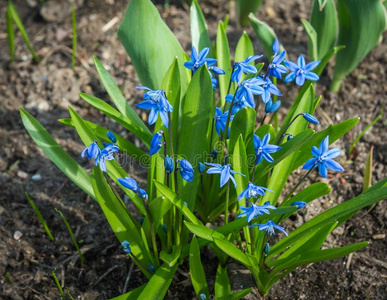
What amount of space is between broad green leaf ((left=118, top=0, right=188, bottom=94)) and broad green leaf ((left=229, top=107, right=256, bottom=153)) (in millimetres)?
512

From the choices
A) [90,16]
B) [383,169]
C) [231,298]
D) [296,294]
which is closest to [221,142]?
[231,298]

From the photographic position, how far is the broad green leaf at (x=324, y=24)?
2928mm

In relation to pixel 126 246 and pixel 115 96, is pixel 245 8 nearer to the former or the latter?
pixel 115 96

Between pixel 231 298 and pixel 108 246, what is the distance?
0.82m

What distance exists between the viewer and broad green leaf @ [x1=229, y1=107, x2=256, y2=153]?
2.05 meters

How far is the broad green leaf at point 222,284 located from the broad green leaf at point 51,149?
750mm

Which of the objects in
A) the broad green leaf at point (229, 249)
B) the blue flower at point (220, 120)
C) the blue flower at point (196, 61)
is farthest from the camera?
the blue flower at point (220, 120)

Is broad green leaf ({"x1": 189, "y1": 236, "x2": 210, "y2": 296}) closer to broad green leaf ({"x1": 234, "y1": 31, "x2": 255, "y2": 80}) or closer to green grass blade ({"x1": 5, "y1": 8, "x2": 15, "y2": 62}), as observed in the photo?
broad green leaf ({"x1": 234, "y1": 31, "x2": 255, "y2": 80})

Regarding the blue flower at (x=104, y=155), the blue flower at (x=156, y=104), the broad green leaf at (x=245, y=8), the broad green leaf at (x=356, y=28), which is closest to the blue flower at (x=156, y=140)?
the blue flower at (x=156, y=104)

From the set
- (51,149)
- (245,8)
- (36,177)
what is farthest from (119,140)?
(245,8)

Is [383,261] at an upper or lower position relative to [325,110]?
lower

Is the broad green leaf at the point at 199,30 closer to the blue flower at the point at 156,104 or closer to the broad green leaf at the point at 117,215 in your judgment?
the blue flower at the point at 156,104

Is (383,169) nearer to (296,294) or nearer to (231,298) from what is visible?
(296,294)

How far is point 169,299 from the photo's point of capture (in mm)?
2459
